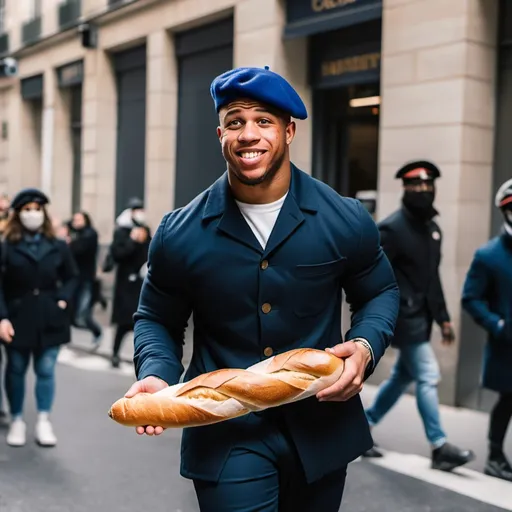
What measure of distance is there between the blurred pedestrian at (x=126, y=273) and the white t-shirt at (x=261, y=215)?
22.8ft

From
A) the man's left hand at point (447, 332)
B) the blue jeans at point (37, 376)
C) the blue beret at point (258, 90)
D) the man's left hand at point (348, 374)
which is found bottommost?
the blue jeans at point (37, 376)

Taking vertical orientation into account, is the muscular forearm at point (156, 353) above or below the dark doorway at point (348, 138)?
below

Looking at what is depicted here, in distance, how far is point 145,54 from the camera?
14516 millimetres

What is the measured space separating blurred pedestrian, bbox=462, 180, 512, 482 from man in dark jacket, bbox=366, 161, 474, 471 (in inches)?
11.7

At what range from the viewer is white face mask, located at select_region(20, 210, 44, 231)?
6500 millimetres

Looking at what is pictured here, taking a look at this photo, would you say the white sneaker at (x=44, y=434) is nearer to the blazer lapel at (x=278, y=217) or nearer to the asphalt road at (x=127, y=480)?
the asphalt road at (x=127, y=480)

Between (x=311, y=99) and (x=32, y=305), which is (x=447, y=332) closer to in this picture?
(x=32, y=305)

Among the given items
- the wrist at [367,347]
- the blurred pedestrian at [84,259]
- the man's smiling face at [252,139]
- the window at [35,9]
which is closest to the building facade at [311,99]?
the window at [35,9]

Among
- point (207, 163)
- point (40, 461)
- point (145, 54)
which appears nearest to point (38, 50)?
point (145, 54)

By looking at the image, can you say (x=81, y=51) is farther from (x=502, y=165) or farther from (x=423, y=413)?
(x=423, y=413)

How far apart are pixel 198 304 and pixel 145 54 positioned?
485 inches

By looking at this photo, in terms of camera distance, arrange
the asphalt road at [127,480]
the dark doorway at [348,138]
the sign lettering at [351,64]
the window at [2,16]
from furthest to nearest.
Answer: the window at [2,16]
the dark doorway at [348,138]
the sign lettering at [351,64]
the asphalt road at [127,480]

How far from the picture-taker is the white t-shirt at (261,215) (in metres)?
2.78

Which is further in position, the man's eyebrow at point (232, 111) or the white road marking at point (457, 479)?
the white road marking at point (457, 479)
